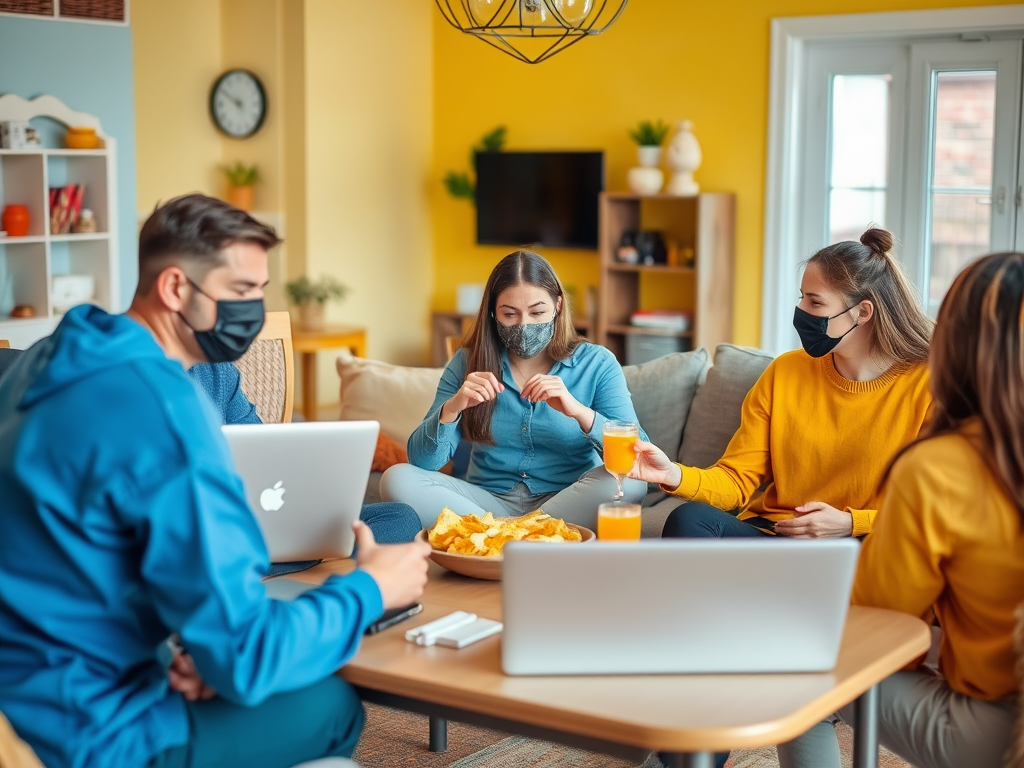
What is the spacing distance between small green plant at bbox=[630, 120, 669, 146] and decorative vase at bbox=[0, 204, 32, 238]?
299 centimetres

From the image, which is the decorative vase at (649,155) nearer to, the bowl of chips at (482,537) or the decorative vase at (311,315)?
the decorative vase at (311,315)

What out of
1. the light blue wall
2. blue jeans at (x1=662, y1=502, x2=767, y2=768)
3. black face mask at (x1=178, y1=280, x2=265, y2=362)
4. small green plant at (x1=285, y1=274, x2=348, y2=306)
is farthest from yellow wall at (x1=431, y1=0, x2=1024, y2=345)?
black face mask at (x1=178, y1=280, x2=265, y2=362)

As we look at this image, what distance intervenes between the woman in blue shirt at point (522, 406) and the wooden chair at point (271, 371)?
939 millimetres

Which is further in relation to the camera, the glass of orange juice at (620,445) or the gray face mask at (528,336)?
the gray face mask at (528,336)

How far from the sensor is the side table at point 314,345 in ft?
19.9

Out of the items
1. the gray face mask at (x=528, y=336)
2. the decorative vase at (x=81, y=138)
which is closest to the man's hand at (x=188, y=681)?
the gray face mask at (x=528, y=336)

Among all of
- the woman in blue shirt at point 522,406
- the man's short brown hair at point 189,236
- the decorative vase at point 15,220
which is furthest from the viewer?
the decorative vase at point 15,220

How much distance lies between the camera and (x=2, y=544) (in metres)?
1.38

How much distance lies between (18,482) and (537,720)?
647 millimetres

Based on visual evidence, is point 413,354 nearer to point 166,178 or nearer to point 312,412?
point 312,412

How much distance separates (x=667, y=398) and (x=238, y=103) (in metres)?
4.16

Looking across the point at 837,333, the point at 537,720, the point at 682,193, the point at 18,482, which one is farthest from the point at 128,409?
the point at 682,193

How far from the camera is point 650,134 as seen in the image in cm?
615

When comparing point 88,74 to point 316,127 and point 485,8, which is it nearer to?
point 316,127
